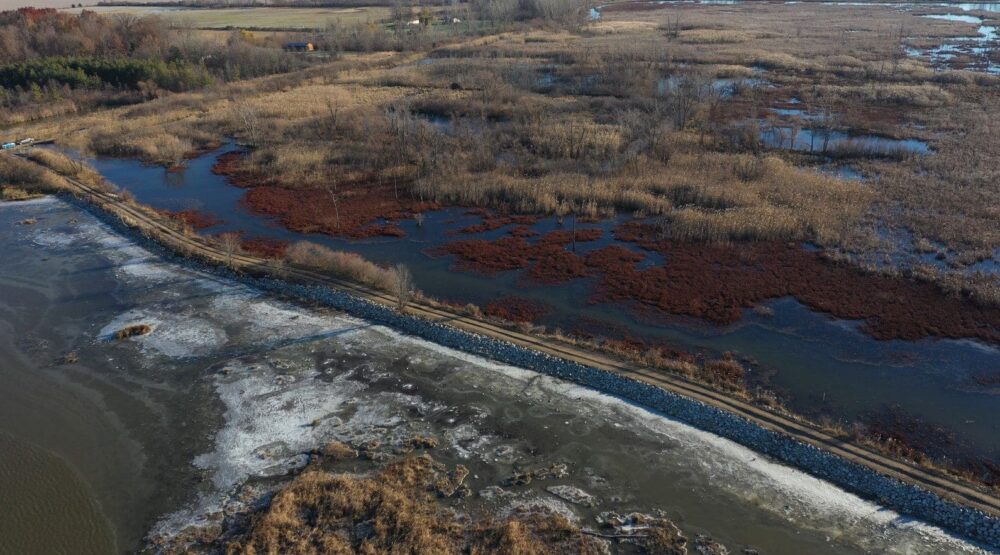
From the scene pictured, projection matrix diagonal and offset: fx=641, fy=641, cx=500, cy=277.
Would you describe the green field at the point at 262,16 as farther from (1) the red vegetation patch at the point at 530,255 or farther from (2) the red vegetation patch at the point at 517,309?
(2) the red vegetation patch at the point at 517,309

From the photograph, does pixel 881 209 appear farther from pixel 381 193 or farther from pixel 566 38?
pixel 566 38

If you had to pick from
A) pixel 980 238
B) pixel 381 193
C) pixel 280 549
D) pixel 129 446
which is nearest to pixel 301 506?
pixel 280 549

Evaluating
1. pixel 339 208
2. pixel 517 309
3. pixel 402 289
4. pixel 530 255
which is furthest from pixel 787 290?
pixel 339 208

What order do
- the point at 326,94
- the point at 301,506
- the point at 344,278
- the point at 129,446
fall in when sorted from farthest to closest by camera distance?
the point at 326,94, the point at 344,278, the point at 129,446, the point at 301,506

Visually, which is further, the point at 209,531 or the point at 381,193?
the point at 381,193

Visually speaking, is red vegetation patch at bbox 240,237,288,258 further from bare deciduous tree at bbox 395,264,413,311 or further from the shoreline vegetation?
bare deciduous tree at bbox 395,264,413,311

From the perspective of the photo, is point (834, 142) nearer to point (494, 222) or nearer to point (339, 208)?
point (494, 222)
